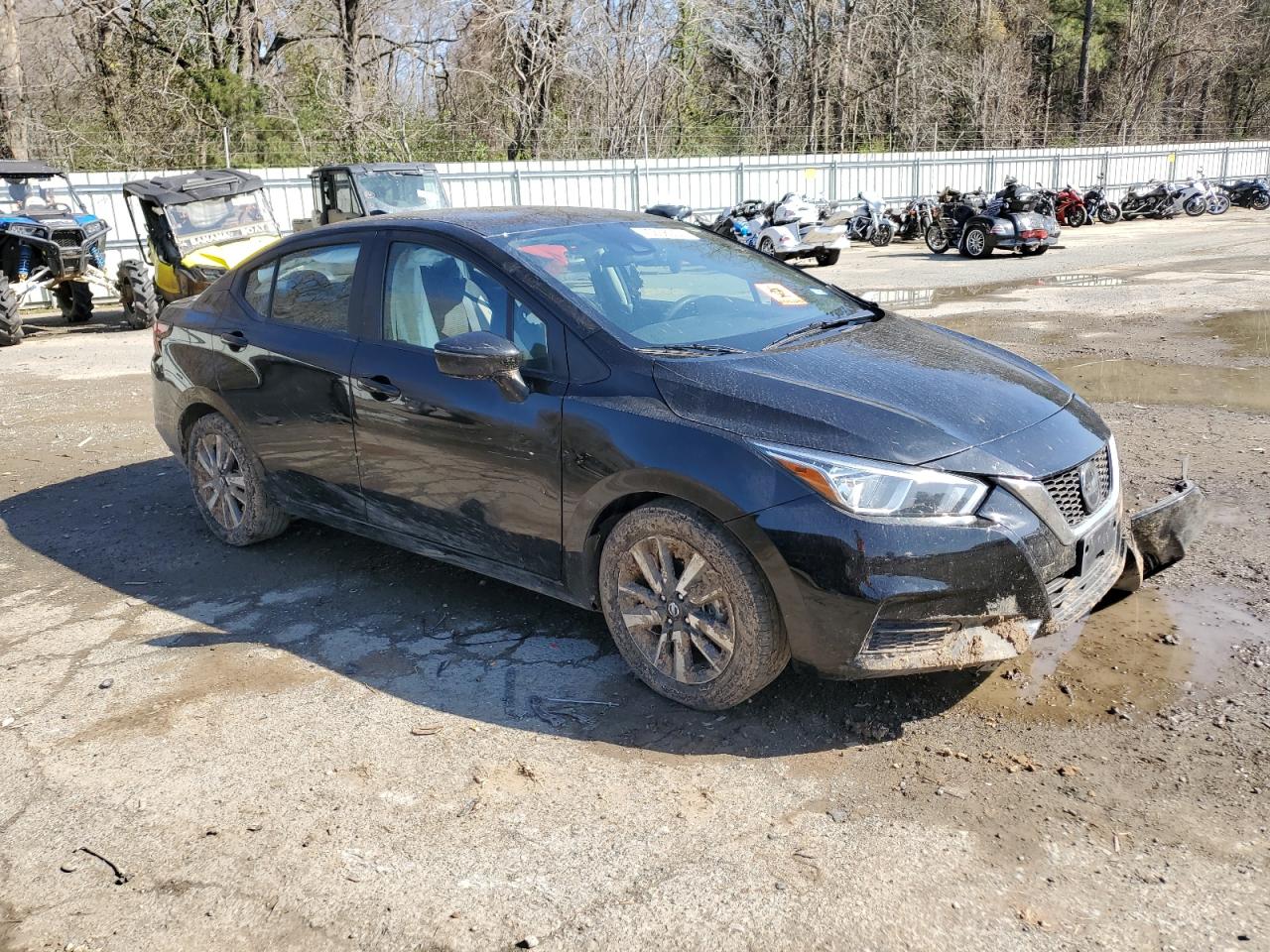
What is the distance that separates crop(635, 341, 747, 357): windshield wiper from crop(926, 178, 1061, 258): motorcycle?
17846 mm

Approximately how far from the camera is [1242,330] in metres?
11.0

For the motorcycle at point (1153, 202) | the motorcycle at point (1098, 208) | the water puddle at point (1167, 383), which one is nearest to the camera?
the water puddle at point (1167, 383)

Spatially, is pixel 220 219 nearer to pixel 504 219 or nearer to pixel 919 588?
pixel 504 219

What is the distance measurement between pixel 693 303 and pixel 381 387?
4.32 feet

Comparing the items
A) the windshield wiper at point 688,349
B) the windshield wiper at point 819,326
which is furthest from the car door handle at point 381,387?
the windshield wiper at point 819,326

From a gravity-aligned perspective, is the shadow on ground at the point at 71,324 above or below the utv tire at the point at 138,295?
below

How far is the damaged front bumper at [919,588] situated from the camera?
127 inches

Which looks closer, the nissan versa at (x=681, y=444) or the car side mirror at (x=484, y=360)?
the nissan versa at (x=681, y=444)

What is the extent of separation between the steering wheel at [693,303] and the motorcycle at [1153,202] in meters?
29.1

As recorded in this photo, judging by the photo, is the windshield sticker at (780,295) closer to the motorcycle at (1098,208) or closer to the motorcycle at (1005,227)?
the motorcycle at (1005,227)

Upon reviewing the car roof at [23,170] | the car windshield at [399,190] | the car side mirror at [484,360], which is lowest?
the car side mirror at [484,360]

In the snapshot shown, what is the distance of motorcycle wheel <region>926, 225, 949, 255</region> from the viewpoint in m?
22.1

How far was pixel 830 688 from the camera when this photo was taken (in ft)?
12.6

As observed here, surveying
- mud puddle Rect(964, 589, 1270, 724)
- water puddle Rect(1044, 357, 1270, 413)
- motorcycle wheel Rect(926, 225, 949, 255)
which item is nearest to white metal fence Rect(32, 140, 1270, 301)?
motorcycle wheel Rect(926, 225, 949, 255)
